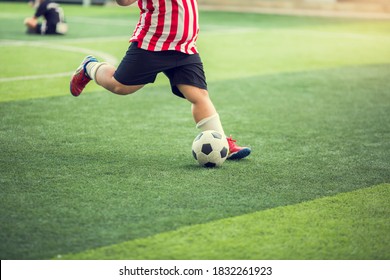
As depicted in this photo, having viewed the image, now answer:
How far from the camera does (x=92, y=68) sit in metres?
5.73

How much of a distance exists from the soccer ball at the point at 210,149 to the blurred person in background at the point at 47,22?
9100 mm

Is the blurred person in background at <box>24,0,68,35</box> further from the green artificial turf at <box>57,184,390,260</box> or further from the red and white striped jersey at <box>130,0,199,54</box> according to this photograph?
the green artificial turf at <box>57,184,390,260</box>

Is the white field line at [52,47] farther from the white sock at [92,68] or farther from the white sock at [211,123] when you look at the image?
the white sock at [211,123]

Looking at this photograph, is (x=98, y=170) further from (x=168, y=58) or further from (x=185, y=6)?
(x=185, y=6)

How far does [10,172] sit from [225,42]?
8530 millimetres

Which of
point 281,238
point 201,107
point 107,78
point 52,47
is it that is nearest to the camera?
point 281,238

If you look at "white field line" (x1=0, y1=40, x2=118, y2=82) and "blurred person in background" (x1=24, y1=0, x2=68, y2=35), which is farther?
"blurred person in background" (x1=24, y1=0, x2=68, y2=35)

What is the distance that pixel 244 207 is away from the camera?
426cm

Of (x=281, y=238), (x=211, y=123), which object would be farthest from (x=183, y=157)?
(x=281, y=238)

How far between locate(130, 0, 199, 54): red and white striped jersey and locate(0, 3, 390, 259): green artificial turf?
0.80 meters

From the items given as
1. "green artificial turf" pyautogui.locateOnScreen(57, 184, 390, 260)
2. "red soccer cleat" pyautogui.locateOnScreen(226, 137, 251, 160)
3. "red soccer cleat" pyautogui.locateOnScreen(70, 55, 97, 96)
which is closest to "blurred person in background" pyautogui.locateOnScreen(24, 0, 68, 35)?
"red soccer cleat" pyautogui.locateOnScreen(70, 55, 97, 96)

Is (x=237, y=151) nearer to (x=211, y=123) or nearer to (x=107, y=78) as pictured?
(x=211, y=123)

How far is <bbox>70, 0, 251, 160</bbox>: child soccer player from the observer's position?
5.18 meters

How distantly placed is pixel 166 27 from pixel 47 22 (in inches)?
356
